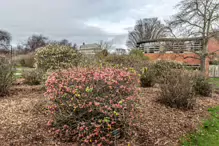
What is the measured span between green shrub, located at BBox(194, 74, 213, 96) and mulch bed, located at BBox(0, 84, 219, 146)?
199 cm

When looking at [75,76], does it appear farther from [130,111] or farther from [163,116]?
[163,116]

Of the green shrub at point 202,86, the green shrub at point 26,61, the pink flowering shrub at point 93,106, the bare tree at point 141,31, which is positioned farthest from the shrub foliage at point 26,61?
the bare tree at point 141,31

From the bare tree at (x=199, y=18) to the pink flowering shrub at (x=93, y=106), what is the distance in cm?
965

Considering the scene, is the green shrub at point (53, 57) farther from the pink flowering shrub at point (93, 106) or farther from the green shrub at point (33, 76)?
A: the pink flowering shrub at point (93, 106)

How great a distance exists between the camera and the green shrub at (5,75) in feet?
20.4

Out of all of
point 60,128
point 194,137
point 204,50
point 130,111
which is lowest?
point 194,137

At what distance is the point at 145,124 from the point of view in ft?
13.3

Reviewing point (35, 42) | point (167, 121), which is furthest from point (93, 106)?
point (35, 42)

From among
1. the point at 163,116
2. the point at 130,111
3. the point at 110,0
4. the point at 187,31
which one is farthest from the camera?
the point at 187,31

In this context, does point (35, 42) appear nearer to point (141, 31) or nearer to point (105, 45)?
point (141, 31)

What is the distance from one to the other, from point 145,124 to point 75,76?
2058 millimetres

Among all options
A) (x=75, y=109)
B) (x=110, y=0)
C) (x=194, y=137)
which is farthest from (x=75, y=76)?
(x=110, y=0)

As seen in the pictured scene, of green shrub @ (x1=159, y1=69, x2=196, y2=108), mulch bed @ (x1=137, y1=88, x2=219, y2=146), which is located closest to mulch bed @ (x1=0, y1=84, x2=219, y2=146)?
mulch bed @ (x1=137, y1=88, x2=219, y2=146)

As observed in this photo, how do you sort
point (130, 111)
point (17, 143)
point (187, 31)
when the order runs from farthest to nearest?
point (187, 31) → point (130, 111) → point (17, 143)
